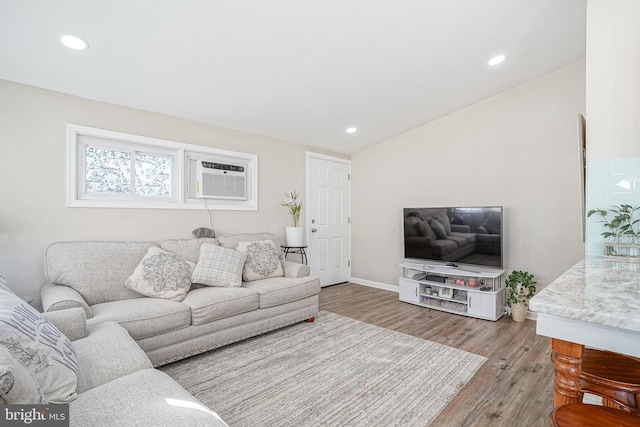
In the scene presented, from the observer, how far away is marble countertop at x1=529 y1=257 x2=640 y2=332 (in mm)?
746

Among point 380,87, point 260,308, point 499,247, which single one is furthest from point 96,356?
point 499,247

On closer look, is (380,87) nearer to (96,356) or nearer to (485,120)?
(485,120)

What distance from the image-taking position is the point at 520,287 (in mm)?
3256

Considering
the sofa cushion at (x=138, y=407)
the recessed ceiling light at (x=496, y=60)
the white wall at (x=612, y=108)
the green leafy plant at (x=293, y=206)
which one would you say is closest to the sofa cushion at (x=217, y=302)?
the sofa cushion at (x=138, y=407)

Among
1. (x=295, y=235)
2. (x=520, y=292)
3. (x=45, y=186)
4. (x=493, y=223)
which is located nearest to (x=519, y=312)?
(x=520, y=292)

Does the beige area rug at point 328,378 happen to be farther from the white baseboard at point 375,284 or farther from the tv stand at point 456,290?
the white baseboard at point 375,284

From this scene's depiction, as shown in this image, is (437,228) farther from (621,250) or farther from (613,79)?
(613,79)

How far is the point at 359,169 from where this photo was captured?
5035 mm

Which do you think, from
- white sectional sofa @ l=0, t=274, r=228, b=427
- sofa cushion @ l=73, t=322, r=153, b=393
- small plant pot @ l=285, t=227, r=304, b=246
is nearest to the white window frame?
small plant pot @ l=285, t=227, r=304, b=246

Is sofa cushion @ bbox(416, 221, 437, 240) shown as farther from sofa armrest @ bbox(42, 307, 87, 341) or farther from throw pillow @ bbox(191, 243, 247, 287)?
sofa armrest @ bbox(42, 307, 87, 341)

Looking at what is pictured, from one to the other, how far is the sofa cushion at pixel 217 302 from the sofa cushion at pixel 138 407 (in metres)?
1.05

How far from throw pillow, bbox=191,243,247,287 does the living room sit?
55cm

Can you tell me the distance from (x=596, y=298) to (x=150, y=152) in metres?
3.48

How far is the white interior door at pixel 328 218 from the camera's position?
4.52m
